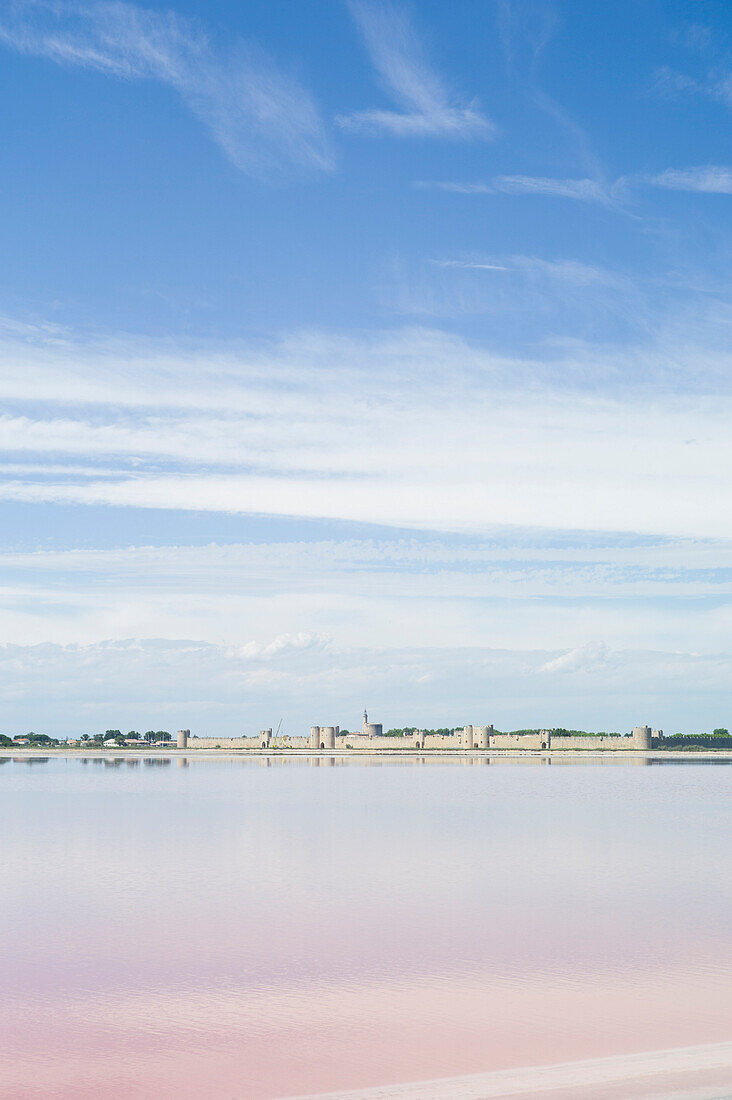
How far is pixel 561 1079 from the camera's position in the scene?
50.2 feet

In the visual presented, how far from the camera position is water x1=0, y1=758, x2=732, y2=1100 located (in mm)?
16797

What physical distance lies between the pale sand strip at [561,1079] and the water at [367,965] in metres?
0.06

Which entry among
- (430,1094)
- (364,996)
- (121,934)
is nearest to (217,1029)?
(364,996)

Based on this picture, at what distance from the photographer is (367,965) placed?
24766mm

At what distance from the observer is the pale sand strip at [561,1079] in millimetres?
14586

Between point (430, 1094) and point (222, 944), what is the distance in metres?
13.8

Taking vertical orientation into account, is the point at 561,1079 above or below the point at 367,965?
above

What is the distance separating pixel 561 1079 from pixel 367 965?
1010 centimetres

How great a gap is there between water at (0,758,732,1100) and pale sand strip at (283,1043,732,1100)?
6cm

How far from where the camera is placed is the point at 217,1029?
19719 millimetres

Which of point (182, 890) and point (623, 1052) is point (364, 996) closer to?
point (623, 1052)

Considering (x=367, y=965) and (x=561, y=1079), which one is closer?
(x=561, y=1079)

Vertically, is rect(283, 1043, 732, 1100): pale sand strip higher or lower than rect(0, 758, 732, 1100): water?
higher

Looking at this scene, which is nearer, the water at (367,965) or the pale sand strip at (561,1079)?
the pale sand strip at (561,1079)
